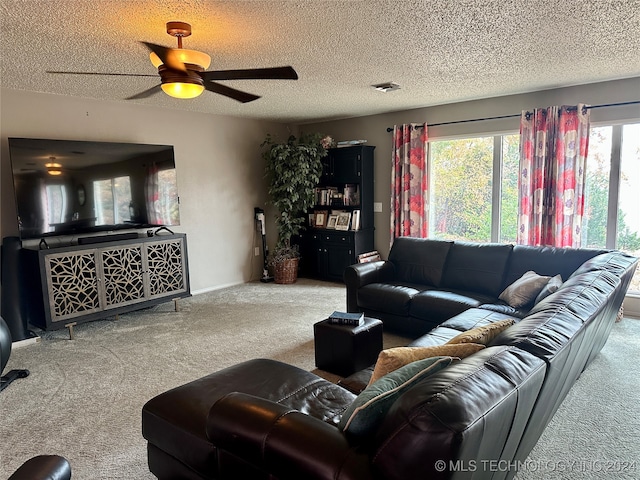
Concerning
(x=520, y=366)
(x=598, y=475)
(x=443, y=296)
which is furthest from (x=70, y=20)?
(x=598, y=475)

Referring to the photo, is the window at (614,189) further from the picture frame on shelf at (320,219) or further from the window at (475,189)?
the picture frame on shelf at (320,219)

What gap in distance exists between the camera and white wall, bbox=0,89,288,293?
407 cm

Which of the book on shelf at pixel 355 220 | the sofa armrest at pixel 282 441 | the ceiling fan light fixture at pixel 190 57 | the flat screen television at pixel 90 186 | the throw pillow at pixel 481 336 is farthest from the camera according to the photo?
the book on shelf at pixel 355 220

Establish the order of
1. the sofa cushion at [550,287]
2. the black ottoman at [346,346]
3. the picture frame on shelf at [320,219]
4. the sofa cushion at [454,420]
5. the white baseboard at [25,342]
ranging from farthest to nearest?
1. the picture frame on shelf at [320,219]
2. the white baseboard at [25,342]
3. the sofa cushion at [550,287]
4. the black ottoman at [346,346]
5. the sofa cushion at [454,420]

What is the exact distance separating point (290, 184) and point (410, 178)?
1.66 m

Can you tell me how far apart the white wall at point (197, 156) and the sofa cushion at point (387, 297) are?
8.63 feet

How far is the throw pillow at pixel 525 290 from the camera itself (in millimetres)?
3285

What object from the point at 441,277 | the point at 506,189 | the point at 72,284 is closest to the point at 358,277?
the point at 441,277

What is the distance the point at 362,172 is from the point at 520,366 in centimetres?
480

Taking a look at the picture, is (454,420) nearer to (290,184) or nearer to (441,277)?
(441,277)

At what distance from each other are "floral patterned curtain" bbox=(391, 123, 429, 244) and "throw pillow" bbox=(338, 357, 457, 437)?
434 cm

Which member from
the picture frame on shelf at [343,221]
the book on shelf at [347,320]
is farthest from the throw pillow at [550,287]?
the picture frame on shelf at [343,221]

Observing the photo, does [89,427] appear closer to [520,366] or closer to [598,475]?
[520,366]

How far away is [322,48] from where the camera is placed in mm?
3012
